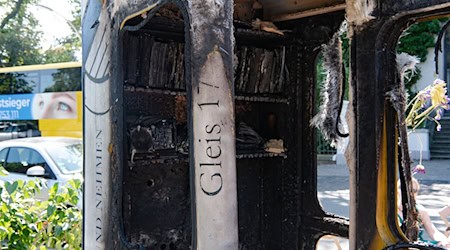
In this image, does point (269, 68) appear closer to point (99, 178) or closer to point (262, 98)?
point (262, 98)

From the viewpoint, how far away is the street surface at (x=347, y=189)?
7.76 m

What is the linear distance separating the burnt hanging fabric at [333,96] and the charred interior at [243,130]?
33 centimetres

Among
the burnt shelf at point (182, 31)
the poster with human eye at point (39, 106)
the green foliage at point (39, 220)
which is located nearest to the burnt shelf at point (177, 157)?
the burnt shelf at point (182, 31)

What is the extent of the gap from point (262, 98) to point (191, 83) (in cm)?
181

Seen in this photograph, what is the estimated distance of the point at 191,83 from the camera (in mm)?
2074

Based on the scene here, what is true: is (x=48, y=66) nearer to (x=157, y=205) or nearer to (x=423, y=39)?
(x=157, y=205)

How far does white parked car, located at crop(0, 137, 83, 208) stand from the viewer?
735 cm

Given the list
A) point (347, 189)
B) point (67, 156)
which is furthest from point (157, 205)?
point (347, 189)

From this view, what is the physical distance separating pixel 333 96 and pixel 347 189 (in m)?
8.15

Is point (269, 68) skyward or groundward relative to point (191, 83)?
skyward

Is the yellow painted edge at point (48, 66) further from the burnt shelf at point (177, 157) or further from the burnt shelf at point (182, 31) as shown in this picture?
the burnt shelf at point (177, 157)

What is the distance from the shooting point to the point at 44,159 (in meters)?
7.65

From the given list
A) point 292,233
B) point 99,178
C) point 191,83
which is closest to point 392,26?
point 191,83

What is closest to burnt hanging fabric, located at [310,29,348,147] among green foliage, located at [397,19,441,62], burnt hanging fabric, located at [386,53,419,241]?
burnt hanging fabric, located at [386,53,419,241]
